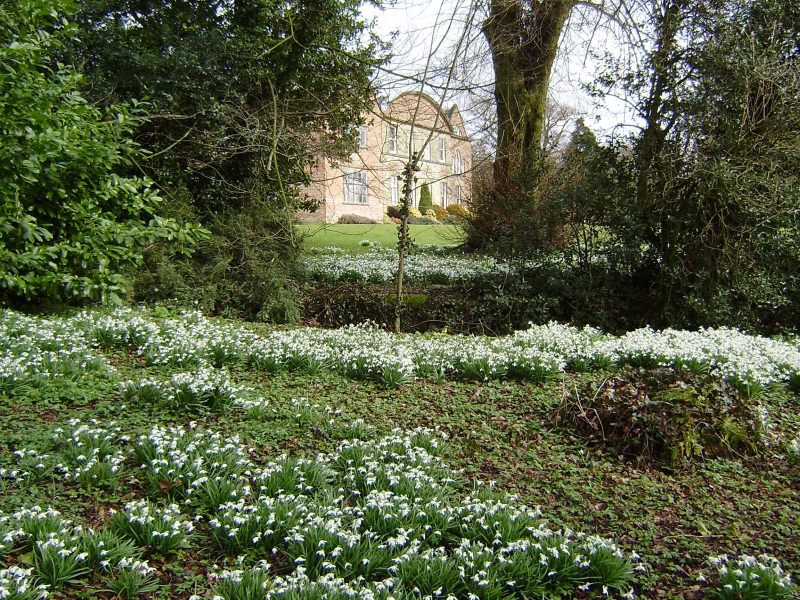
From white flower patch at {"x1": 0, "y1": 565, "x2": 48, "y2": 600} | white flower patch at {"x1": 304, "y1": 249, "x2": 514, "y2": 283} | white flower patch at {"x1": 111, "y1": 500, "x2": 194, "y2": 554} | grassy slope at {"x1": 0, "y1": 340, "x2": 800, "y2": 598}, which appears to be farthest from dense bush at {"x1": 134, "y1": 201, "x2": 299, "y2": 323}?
white flower patch at {"x1": 0, "y1": 565, "x2": 48, "y2": 600}

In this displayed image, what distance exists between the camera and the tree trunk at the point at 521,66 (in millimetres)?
11070

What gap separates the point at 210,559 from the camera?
279 cm

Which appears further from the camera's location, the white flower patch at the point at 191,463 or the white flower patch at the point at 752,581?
the white flower patch at the point at 191,463

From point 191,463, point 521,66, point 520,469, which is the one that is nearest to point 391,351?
point 520,469

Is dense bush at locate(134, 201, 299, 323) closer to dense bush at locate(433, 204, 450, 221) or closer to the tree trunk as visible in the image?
the tree trunk

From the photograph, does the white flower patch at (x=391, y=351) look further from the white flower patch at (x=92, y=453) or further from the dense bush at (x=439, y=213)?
the dense bush at (x=439, y=213)

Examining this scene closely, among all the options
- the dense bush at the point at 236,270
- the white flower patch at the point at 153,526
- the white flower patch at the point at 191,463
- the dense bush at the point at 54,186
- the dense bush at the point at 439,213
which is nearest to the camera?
the white flower patch at the point at 153,526

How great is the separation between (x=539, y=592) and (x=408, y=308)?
703 cm

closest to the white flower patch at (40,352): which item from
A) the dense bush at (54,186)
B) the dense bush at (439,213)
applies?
the dense bush at (54,186)

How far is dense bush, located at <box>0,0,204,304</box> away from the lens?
597cm

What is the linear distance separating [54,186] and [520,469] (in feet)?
20.2

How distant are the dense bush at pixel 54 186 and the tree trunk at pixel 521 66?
660 cm

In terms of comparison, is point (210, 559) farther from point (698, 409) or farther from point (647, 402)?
point (698, 409)

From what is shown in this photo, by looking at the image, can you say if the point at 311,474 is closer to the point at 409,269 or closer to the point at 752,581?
the point at 752,581
